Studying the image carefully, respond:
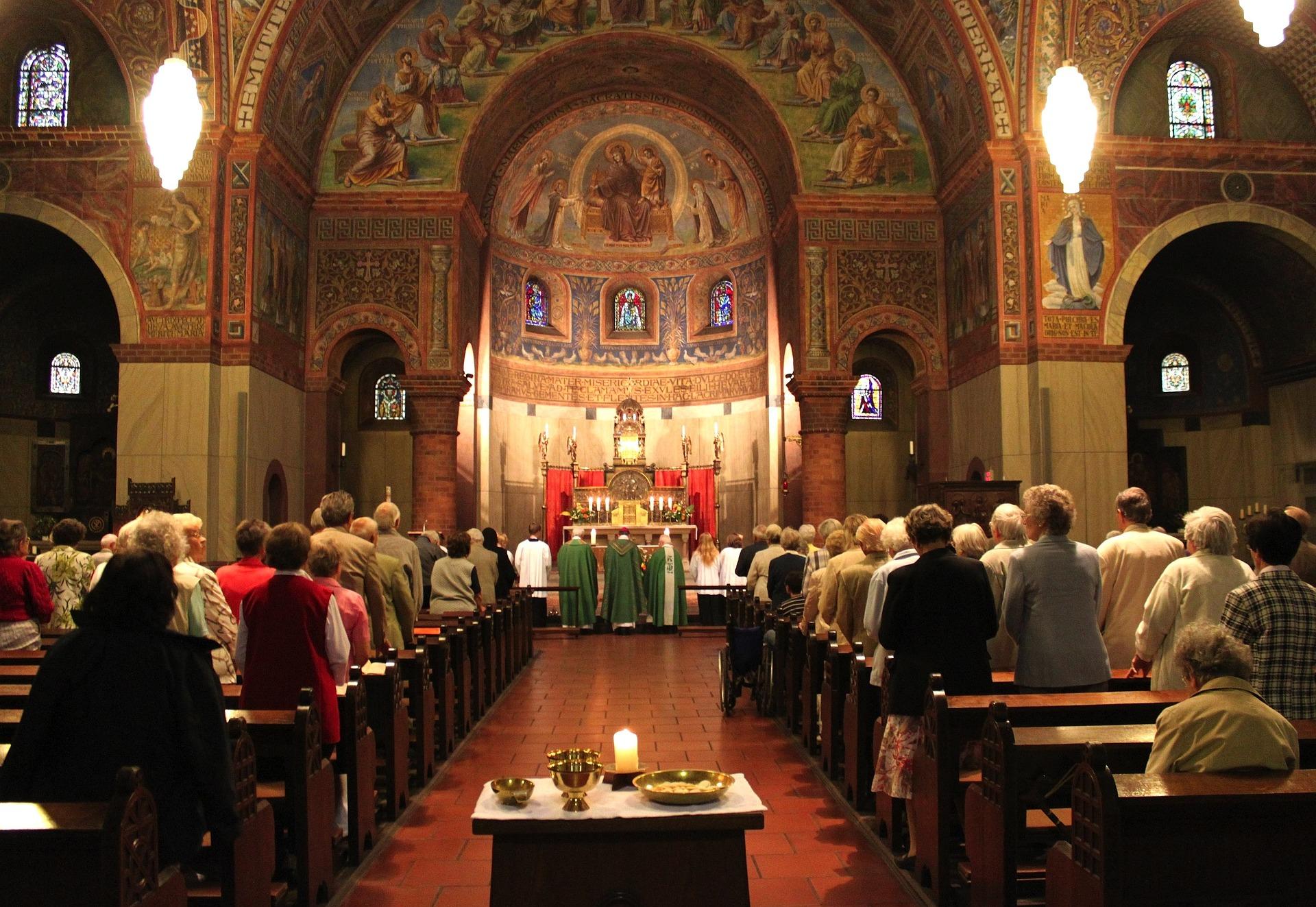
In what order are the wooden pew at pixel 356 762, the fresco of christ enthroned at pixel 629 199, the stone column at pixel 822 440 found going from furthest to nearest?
1. the fresco of christ enthroned at pixel 629 199
2. the stone column at pixel 822 440
3. the wooden pew at pixel 356 762

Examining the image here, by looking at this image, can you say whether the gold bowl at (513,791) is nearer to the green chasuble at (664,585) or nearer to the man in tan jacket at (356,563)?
the man in tan jacket at (356,563)

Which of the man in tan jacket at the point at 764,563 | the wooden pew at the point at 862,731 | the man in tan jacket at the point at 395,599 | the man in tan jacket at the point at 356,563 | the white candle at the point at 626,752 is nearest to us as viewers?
the white candle at the point at 626,752

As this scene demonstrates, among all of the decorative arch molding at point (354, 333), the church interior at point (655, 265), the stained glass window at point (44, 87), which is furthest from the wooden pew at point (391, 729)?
the stained glass window at point (44, 87)

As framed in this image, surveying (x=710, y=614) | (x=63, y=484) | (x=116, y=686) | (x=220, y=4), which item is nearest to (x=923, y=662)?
(x=116, y=686)

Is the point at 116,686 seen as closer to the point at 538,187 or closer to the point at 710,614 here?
the point at 710,614

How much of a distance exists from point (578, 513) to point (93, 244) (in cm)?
1127

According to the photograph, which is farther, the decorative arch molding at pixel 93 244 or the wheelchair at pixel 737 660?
the decorative arch molding at pixel 93 244

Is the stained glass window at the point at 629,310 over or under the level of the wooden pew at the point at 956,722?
over

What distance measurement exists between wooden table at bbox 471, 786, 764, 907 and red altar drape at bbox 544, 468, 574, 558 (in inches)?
902

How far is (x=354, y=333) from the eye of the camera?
22.0m

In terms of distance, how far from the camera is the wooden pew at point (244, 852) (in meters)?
4.42

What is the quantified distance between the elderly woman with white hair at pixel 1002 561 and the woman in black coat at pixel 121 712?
14.1 ft

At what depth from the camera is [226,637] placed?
21.3 ft

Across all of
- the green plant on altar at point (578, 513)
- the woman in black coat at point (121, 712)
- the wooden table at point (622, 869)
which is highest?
the green plant on altar at point (578, 513)
